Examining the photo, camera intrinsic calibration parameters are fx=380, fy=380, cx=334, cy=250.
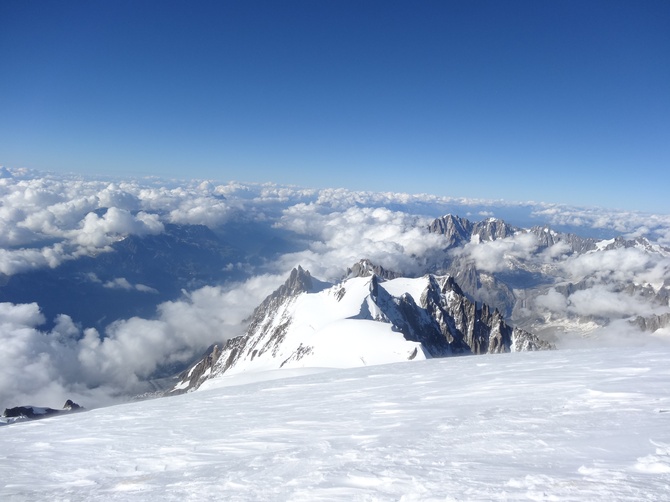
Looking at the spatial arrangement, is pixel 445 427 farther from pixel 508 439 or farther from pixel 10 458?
pixel 10 458

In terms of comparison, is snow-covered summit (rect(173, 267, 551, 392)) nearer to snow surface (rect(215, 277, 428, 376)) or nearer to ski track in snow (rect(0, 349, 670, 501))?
snow surface (rect(215, 277, 428, 376))

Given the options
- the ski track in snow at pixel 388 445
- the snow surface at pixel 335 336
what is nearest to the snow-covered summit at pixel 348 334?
the snow surface at pixel 335 336

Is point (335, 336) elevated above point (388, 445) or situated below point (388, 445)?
below

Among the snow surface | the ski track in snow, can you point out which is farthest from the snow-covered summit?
the ski track in snow

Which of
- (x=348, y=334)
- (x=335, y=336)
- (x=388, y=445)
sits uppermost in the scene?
(x=388, y=445)

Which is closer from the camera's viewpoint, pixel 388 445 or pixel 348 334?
pixel 388 445

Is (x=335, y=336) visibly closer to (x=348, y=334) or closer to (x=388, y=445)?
(x=348, y=334)

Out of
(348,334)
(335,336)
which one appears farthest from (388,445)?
(335,336)

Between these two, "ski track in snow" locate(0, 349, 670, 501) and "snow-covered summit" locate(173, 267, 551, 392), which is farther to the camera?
"snow-covered summit" locate(173, 267, 551, 392)

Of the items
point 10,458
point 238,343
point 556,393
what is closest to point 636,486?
point 556,393

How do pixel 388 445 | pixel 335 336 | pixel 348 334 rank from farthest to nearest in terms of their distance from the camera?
pixel 335 336 → pixel 348 334 → pixel 388 445
